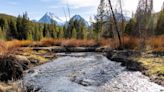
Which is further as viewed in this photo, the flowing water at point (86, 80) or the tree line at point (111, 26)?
the tree line at point (111, 26)

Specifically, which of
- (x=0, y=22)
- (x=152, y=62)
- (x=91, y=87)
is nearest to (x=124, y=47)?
(x=152, y=62)

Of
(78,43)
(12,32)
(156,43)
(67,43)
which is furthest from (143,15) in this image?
(12,32)

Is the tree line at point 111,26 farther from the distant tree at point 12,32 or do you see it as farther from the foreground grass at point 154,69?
the foreground grass at point 154,69

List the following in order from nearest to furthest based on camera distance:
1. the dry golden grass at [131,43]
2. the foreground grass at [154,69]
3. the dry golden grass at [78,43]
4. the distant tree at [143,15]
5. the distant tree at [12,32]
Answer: the foreground grass at [154,69] < the dry golden grass at [131,43] < the distant tree at [143,15] < the dry golden grass at [78,43] < the distant tree at [12,32]

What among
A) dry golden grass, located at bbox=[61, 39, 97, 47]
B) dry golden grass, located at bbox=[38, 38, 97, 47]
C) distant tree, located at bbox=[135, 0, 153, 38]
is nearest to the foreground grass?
distant tree, located at bbox=[135, 0, 153, 38]

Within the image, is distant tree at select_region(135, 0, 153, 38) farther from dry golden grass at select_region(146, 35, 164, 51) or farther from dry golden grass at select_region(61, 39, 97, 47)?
dry golden grass at select_region(61, 39, 97, 47)

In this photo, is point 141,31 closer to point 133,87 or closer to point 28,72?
point 28,72

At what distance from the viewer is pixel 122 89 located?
52.3ft

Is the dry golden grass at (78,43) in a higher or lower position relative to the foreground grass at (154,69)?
higher

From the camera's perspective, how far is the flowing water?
16.3m

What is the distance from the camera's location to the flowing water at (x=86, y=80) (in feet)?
53.4

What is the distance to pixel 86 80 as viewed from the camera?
18.8 metres

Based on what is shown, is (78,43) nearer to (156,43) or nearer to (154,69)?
(156,43)

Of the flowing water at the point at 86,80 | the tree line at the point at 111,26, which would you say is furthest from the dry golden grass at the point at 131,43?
the flowing water at the point at 86,80
